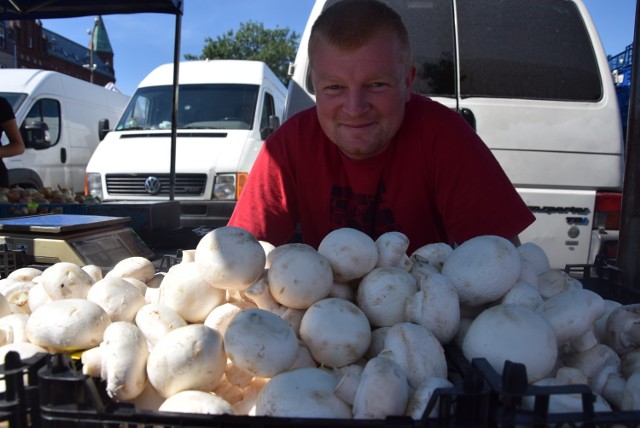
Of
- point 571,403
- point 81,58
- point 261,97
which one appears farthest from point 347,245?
point 81,58

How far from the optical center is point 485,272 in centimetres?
115

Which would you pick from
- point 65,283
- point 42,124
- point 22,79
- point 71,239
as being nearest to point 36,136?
point 42,124

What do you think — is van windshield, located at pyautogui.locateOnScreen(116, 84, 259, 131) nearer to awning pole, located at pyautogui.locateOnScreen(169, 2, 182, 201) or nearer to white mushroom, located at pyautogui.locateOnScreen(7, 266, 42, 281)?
awning pole, located at pyautogui.locateOnScreen(169, 2, 182, 201)

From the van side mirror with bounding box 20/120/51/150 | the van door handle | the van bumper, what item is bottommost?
the van bumper

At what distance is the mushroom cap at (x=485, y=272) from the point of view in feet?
3.76

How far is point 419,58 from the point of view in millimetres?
3783

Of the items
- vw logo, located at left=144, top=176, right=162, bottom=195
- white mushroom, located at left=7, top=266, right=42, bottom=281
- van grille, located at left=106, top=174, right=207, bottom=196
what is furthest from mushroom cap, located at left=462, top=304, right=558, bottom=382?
vw logo, located at left=144, top=176, right=162, bottom=195

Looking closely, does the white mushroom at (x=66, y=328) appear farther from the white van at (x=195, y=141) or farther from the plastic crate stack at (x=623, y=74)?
the plastic crate stack at (x=623, y=74)

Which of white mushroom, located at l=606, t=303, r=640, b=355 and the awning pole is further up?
the awning pole

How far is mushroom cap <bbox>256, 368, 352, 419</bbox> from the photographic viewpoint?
87 cm

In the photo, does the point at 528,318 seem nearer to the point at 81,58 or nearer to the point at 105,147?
the point at 105,147

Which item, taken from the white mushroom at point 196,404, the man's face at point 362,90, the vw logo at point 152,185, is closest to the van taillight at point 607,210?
the man's face at point 362,90

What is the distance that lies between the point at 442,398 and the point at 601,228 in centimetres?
327

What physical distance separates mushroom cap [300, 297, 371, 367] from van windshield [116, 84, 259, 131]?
5480 millimetres
